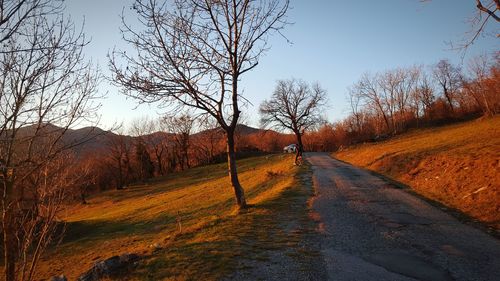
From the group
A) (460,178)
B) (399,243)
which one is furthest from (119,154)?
(399,243)

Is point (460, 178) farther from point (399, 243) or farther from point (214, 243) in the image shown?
point (214, 243)

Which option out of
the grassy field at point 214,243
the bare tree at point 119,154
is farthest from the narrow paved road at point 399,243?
the bare tree at point 119,154

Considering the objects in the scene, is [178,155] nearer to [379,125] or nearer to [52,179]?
[379,125]

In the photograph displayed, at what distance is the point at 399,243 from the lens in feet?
28.0

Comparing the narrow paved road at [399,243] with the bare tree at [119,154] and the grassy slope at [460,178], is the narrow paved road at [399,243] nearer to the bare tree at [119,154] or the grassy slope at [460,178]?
the grassy slope at [460,178]

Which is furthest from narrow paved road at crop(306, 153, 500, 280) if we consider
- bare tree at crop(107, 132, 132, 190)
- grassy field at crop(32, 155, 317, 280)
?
bare tree at crop(107, 132, 132, 190)

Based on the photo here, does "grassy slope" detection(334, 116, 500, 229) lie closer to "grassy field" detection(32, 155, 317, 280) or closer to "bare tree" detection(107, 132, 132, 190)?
"grassy field" detection(32, 155, 317, 280)

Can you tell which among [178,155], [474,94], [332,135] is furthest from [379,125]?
[178,155]

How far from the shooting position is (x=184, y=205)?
89.4 feet

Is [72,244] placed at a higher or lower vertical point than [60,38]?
lower

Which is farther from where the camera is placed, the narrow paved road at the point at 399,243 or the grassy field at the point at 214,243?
the grassy field at the point at 214,243

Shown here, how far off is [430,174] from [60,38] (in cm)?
1717

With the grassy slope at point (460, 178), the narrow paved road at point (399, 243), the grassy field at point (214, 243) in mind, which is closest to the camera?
the narrow paved road at point (399, 243)

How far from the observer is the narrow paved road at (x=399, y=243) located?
21.9 ft
